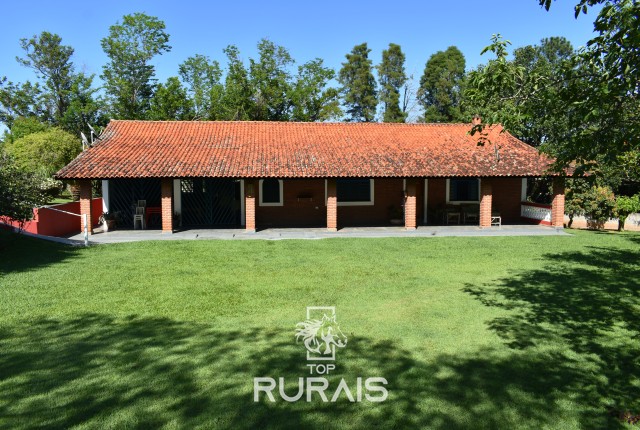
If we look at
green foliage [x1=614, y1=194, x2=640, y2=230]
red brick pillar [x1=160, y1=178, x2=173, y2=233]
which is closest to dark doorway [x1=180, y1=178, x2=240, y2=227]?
red brick pillar [x1=160, y1=178, x2=173, y2=233]

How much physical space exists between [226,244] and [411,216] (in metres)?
7.64

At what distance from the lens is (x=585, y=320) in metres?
7.23

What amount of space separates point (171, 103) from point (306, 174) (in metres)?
24.1

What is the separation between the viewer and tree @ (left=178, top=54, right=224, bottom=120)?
40219 millimetres

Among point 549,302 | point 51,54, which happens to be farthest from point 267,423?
point 51,54

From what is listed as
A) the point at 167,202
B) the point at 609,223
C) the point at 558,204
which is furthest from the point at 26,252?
the point at 609,223

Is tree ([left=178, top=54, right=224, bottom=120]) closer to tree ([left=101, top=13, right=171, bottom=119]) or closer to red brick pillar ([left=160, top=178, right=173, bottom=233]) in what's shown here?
tree ([left=101, top=13, right=171, bottom=119])

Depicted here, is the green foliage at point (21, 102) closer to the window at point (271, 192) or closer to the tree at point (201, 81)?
the tree at point (201, 81)

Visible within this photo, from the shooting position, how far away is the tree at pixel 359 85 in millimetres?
50375

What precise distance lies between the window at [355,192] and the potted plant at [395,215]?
0.99 m

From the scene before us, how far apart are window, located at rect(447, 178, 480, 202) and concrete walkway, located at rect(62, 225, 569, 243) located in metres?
2.17

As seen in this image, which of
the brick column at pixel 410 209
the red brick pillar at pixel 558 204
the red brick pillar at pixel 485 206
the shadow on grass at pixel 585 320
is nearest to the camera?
the shadow on grass at pixel 585 320

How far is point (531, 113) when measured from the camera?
5770 millimetres

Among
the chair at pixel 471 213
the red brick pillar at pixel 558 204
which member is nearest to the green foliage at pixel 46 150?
the chair at pixel 471 213
